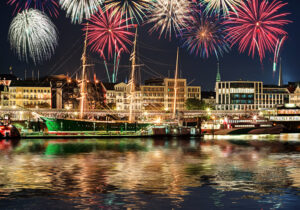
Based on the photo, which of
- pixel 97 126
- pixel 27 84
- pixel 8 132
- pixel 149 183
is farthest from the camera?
pixel 27 84

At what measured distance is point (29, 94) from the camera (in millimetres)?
192625

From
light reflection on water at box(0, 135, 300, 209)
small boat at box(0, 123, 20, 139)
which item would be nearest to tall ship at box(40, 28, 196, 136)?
small boat at box(0, 123, 20, 139)

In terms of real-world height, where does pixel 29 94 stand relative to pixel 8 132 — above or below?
above

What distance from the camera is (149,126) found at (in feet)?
317

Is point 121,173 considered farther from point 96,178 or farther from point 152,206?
point 152,206

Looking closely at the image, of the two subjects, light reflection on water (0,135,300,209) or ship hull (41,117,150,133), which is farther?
ship hull (41,117,150,133)

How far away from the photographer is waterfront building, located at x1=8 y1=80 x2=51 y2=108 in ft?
624

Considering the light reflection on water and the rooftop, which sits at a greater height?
the rooftop

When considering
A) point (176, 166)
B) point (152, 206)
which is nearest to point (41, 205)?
point (152, 206)

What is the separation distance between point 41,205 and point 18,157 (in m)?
26.6

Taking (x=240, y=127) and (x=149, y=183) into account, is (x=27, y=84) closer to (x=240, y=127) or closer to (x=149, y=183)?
(x=240, y=127)

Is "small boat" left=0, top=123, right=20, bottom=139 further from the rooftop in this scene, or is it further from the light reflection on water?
the rooftop

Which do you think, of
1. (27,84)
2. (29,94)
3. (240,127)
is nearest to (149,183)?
(240,127)

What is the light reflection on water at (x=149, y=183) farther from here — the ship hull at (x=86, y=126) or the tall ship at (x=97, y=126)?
the ship hull at (x=86, y=126)
